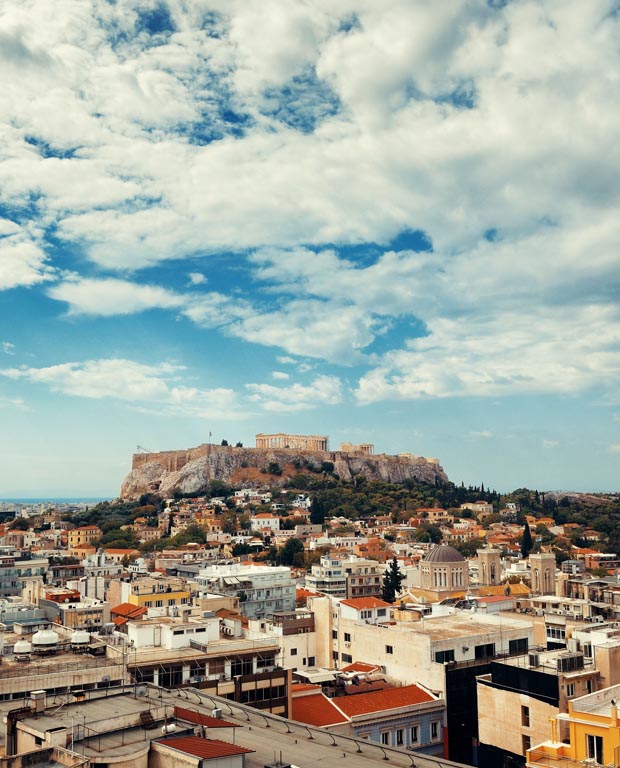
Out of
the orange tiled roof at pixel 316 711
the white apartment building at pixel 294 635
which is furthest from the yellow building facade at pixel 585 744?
the white apartment building at pixel 294 635

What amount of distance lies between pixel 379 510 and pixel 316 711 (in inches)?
4727

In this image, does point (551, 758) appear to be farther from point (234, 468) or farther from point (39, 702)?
point (234, 468)

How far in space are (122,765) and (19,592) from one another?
62442 millimetres

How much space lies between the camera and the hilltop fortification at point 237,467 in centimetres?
17788

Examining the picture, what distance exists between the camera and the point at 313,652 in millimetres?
46188

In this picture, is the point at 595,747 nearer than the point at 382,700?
Yes

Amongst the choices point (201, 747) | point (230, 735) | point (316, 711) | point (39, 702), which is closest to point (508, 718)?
point (316, 711)

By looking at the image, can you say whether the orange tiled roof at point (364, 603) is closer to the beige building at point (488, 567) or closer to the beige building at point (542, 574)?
the beige building at point (542, 574)

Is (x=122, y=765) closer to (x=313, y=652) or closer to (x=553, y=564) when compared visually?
(x=313, y=652)

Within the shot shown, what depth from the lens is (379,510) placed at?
150125mm

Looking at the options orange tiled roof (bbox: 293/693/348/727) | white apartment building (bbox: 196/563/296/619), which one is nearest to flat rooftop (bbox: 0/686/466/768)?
orange tiled roof (bbox: 293/693/348/727)

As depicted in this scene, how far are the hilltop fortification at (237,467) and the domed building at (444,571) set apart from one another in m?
102

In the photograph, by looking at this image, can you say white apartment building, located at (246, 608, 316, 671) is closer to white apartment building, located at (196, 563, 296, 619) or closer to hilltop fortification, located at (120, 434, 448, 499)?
white apartment building, located at (196, 563, 296, 619)

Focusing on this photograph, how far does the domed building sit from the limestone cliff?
336 feet
